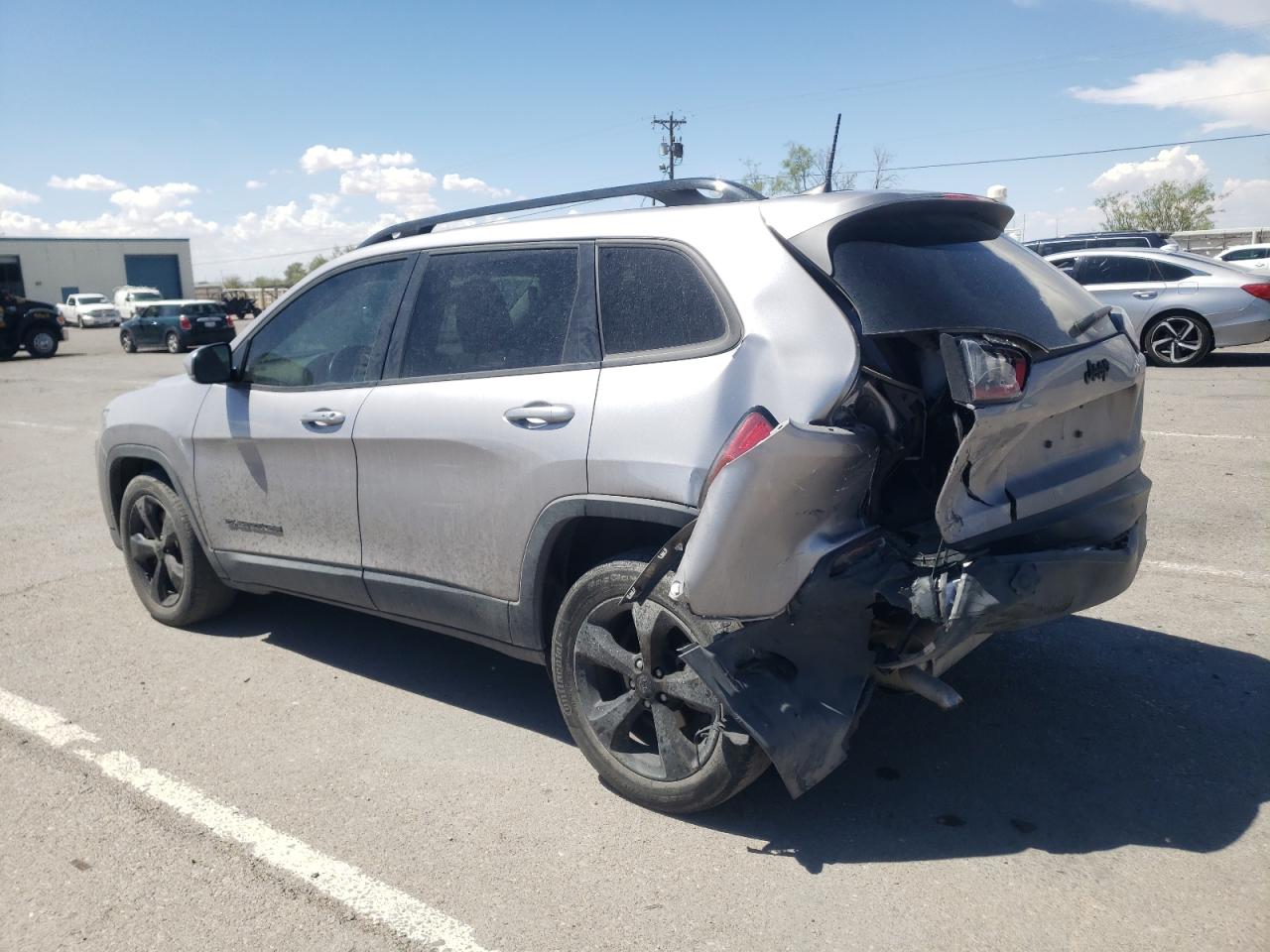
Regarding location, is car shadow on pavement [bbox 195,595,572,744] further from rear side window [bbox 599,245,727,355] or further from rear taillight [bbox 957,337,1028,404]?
rear taillight [bbox 957,337,1028,404]

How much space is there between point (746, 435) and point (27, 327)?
29.3 m

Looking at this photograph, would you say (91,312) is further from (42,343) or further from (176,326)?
(176,326)

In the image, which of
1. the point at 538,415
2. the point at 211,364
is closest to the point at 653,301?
the point at 538,415

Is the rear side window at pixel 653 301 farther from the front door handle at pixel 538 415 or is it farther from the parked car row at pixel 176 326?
the parked car row at pixel 176 326

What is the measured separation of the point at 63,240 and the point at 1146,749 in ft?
263

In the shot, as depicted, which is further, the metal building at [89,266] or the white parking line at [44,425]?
the metal building at [89,266]

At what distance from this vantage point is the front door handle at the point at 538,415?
11.1ft

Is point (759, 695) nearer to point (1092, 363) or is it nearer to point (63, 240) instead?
point (1092, 363)

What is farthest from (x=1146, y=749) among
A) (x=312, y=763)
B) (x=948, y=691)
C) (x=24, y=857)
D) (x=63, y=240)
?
(x=63, y=240)

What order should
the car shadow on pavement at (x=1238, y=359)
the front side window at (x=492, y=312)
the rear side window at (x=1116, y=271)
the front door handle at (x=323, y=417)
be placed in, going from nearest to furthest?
1. the front side window at (x=492, y=312)
2. the front door handle at (x=323, y=417)
3. the rear side window at (x=1116, y=271)
4. the car shadow on pavement at (x=1238, y=359)

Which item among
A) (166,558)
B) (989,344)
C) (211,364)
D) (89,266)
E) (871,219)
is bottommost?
(166,558)

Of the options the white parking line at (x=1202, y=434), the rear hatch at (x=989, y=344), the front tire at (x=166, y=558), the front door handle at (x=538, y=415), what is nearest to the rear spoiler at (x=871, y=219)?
the rear hatch at (x=989, y=344)

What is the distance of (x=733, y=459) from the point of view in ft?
9.12

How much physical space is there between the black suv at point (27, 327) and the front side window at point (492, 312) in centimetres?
2727
